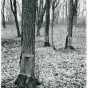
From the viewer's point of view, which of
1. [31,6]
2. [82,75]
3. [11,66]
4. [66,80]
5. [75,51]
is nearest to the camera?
[31,6]

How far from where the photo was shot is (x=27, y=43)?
399 cm

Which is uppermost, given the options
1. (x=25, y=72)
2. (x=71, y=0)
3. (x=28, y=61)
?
(x=71, y=0)

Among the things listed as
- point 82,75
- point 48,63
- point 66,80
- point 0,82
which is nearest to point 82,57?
point 48,63

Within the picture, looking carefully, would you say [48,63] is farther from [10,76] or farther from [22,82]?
[22,82]

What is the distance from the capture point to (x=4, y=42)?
10.3m

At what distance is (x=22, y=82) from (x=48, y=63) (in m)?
2.84

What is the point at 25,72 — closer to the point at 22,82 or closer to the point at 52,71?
the point at 22,82

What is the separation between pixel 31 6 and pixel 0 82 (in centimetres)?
224

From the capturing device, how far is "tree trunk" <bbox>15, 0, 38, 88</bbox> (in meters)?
3.94

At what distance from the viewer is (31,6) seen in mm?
3932

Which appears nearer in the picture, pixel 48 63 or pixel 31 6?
pixel 31 6

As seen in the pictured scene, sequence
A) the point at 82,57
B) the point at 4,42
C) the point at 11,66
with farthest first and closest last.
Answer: the point at 4,42
the point at 82,57
the point at 11,66

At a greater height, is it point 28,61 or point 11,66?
point 28,61

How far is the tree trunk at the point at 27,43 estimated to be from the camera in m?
3.94
